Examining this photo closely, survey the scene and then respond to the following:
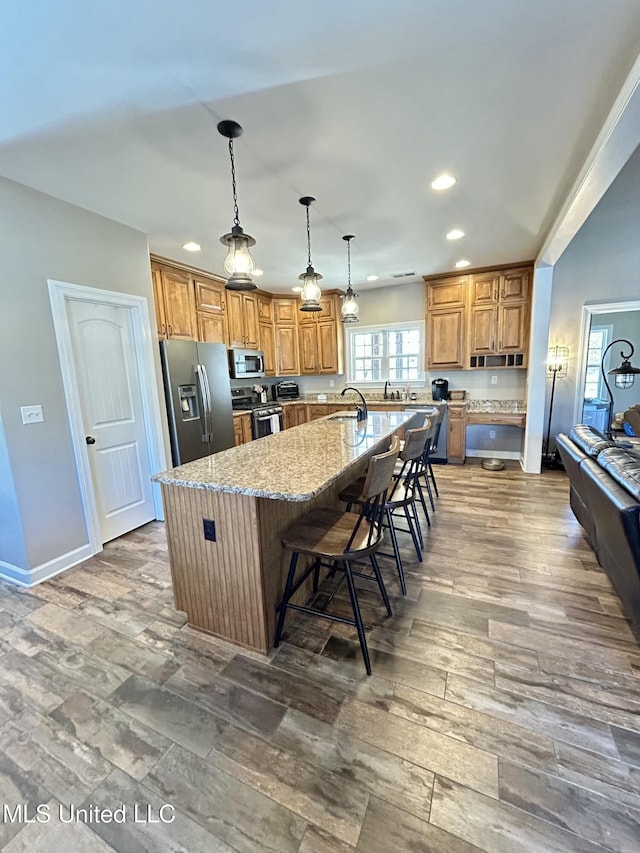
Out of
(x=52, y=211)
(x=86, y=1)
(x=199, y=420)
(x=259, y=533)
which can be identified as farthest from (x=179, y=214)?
(x=259, y=533)

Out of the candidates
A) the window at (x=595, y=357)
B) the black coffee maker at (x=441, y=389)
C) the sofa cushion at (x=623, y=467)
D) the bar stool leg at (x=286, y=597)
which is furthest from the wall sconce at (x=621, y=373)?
the bar stool leg at (x=286, y=597)

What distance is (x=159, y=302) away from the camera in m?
3.81

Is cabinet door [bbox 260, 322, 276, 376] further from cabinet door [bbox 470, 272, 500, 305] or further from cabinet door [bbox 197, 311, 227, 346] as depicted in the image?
cabinet door [bbox 470, 272, 500, 305]

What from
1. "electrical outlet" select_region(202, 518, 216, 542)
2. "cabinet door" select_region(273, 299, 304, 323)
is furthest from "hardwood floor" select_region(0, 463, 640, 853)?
"cabinet door" select_region(273, 299, 304, 323)

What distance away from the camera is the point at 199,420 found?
12.6 ft

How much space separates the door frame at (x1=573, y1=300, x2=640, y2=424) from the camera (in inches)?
177

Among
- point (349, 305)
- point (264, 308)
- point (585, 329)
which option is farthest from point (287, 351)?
point (585, 329)

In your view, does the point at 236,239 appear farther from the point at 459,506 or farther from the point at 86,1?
the point at 459,506

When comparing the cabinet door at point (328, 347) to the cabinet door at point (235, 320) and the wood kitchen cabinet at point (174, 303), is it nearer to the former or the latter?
the cabinet door at point (235, 320)

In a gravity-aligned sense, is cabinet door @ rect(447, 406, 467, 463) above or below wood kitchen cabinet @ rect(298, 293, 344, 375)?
below

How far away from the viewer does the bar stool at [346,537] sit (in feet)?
5.41

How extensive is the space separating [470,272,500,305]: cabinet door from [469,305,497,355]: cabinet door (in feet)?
0.30

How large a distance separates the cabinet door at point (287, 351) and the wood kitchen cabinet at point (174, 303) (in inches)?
73.5

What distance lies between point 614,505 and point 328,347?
4.73 metres
